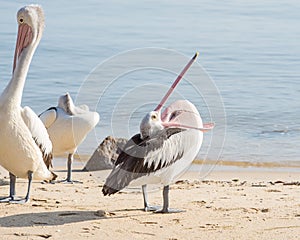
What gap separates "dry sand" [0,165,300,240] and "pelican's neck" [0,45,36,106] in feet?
2.84

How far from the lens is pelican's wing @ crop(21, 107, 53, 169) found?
702 centimetres

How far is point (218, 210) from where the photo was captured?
22.1 ft

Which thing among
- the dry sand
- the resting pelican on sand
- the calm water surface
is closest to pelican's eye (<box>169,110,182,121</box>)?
the resting pelican on sand

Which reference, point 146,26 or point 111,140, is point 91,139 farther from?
point 146,26

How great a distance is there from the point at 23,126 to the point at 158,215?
1338 millimetres

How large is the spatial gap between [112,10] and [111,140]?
15.8m

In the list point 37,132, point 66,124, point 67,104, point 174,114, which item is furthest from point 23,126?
point 67,104

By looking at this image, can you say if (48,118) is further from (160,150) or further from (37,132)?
(160,150)

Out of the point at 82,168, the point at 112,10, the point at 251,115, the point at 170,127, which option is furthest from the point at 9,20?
the point at 170,127

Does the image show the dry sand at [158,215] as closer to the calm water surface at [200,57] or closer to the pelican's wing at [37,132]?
the pelican's wing at [37,132]

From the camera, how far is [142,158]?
6.51 metres

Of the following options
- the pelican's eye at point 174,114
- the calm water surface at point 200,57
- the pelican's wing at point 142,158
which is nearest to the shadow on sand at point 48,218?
the pelican's wing at point 142,158

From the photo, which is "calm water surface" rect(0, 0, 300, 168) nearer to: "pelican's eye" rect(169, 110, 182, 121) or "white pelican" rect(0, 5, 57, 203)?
"white pelican" rect(0, 5, 57, 203)

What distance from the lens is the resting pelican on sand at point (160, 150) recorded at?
21.3 feet
